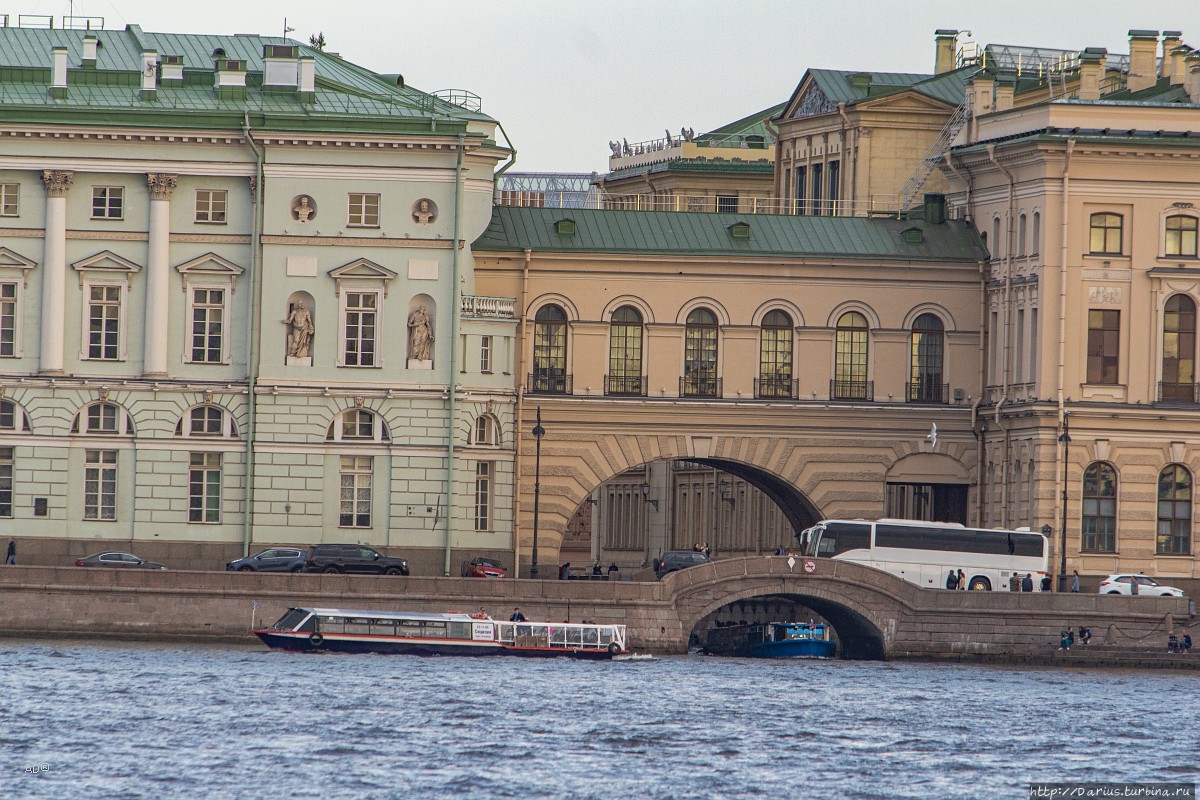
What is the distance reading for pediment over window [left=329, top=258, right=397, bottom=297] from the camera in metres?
86.9

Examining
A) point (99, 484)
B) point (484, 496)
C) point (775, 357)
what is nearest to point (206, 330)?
point (99, 484)

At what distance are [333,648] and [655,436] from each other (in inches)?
565

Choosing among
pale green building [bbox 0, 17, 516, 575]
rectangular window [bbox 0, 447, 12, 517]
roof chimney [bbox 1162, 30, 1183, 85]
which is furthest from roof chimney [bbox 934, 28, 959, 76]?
rectangular window [bbox 0, 447, 12, 517]

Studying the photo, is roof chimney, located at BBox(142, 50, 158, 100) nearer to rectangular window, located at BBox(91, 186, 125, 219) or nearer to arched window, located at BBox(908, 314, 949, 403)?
rectangular window, located at BBox(91, 186, 125, 219)

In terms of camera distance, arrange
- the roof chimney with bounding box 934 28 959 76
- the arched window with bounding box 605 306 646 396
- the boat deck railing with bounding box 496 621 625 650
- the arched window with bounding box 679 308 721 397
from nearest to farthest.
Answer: the boat deck railing with bounding box 496 621 625 650, the arched window with bounding box 605 306 646 396, the arched window with bounding box 679 308 721 397, the roof chimney with bounding box 934 28 959 76

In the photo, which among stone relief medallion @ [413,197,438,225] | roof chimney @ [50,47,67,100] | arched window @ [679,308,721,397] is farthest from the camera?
arched window @ [679,308,721,397]

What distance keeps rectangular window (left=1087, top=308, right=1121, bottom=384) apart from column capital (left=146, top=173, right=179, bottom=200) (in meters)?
26.0

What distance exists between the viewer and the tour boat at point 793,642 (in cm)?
8775

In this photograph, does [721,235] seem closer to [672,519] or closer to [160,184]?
[160,184]

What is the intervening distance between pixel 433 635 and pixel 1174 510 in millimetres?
21966

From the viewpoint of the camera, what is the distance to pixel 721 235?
9131cm

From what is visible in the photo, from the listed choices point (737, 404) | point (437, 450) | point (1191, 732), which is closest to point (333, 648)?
point (437, 450)

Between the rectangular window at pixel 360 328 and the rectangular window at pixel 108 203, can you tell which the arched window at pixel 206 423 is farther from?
the rectangular window at pixel 108 203

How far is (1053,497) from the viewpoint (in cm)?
8600
